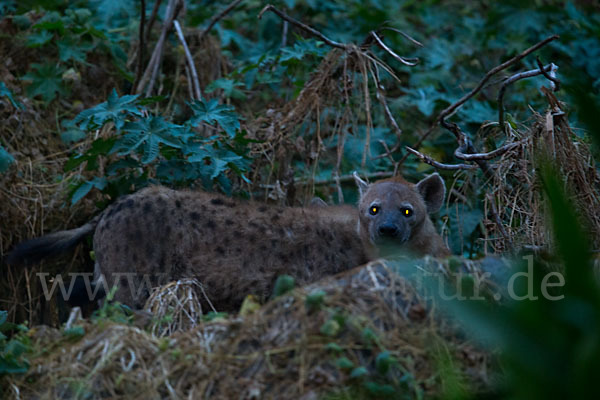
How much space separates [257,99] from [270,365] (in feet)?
14.8

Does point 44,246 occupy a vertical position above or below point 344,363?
below

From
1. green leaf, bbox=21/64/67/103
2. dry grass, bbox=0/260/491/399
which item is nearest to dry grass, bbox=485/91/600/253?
dry grass, bbox=0/260/491/399

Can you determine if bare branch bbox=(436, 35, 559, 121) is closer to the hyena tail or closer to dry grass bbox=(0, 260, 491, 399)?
dry grass bbox=(0, 260, 491, 399)

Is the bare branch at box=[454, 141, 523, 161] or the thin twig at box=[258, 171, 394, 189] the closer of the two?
the bare branch at box=[454, 141, 523, 161]

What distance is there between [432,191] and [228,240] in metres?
1.55

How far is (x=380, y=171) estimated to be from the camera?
6.81 meters

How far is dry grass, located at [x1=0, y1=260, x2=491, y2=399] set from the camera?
9.76 ft

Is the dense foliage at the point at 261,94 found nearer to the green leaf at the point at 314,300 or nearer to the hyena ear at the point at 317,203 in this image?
the hyena ear at the point at 317,203

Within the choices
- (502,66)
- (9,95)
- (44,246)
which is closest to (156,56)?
(9,95)

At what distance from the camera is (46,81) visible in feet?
21.7

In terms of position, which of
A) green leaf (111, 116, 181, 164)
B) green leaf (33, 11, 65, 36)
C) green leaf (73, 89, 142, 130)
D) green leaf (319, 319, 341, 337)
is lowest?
green leaf (319, 319, 341, 337)

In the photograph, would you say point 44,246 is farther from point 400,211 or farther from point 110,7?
point 110,7

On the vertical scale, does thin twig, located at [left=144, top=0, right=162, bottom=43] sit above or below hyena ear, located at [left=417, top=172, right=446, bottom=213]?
above

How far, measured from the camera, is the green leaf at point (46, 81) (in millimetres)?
6570
